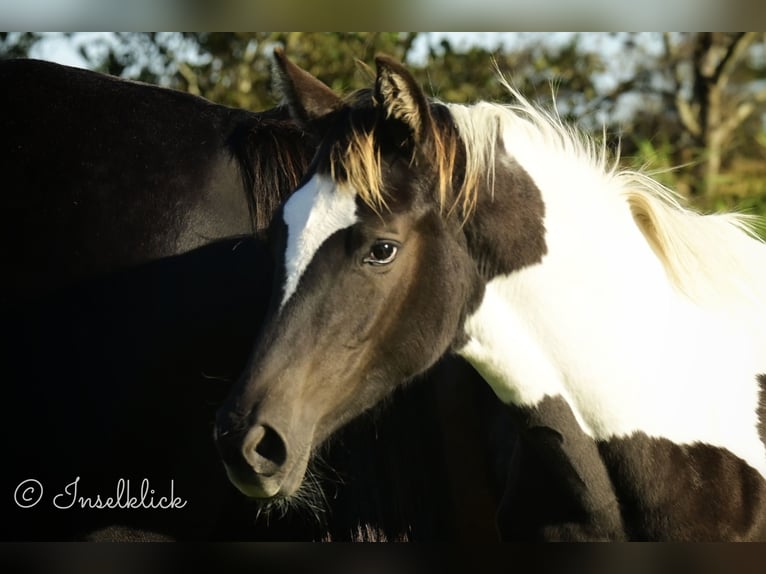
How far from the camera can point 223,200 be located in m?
2.60

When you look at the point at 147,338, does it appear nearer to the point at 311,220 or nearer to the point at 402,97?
the point at 311,220

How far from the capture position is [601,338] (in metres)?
2.13

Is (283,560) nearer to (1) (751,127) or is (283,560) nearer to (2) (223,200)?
(2) (223,200)

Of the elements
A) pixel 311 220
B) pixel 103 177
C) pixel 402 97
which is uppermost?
pixel 402 97

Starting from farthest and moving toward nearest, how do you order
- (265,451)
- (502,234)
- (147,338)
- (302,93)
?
(147,338) → (302,93) → (502,234) → (265,451)

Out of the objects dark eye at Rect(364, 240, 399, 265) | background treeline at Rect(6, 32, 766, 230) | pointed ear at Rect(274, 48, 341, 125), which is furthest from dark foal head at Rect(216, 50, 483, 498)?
background treeline at Rect(6, 32, 766, 230)

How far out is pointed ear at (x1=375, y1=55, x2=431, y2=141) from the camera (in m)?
1.95

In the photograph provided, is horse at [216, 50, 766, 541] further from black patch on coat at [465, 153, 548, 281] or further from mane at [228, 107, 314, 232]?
mane at [228, 107, 314, 232]

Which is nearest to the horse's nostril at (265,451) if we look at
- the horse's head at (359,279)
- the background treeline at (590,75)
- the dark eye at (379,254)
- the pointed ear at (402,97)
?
the horse's head at (359,279)

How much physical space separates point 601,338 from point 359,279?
23.5 inches

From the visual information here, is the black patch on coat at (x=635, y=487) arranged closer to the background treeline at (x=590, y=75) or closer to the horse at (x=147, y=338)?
the horse at (x=147, y=338)
